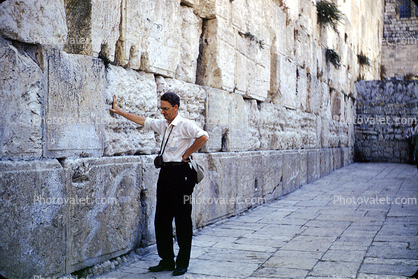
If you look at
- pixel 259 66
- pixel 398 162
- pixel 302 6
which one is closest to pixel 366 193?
pixel 259 66

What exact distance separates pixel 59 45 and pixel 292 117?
18.6 feet

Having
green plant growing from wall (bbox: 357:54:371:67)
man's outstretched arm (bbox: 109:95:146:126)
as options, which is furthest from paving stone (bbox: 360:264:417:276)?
green plant growing from wall (bbox: 357:54:371:67)

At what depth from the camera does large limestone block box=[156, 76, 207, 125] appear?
14.1 feet

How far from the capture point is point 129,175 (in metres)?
3.74

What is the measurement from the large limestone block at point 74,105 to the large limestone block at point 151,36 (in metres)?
0.44

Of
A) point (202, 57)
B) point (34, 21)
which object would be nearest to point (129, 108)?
point (34, 21)

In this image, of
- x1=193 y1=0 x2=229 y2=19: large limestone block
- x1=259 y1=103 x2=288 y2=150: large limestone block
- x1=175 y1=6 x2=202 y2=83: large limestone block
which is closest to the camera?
x1=175 y1=6 x2=202 y2=83: large limestone block

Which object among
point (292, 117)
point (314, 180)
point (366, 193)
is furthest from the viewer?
point (314, 180)

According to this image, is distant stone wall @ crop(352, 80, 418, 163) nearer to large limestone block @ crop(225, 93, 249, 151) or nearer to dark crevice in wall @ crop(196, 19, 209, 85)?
large limestone block @ crop(225, 93, 249, 151)

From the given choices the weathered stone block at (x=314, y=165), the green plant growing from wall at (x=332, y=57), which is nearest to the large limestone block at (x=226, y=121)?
the weathered stone block at (x=314, y=165)

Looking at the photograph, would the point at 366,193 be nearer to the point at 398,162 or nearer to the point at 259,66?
the point at 259,66

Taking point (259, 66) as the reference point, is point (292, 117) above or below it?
below

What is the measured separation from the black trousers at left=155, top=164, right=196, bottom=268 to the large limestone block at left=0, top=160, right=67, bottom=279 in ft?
2.43

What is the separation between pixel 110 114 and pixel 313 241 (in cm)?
235
